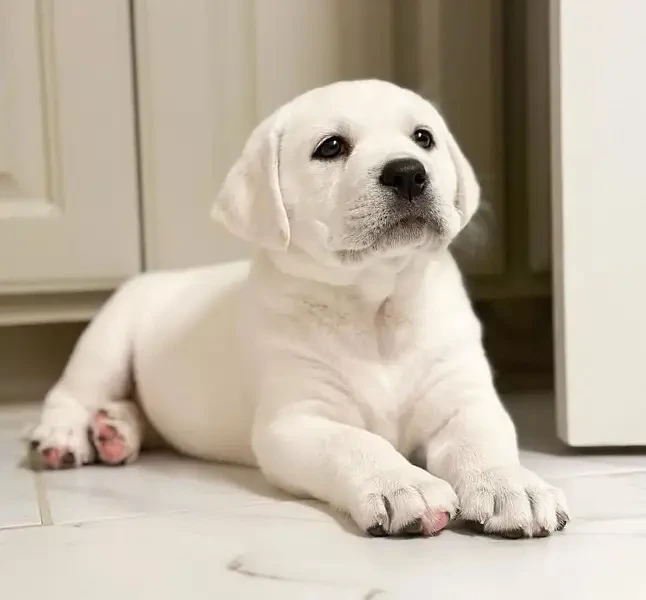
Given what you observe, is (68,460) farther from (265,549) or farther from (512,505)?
(512,505)

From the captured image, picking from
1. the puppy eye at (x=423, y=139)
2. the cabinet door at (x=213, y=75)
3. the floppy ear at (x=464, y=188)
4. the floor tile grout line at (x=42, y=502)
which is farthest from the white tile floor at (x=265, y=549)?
the cabinet door at (x=213, y=75)

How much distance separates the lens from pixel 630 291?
1.58 meters

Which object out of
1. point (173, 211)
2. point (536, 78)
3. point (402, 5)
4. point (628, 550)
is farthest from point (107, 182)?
point (628, 550)

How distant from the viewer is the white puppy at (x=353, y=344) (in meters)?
1.28

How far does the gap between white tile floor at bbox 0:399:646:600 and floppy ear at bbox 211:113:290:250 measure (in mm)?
393

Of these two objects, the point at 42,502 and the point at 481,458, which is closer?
the point at 481,458

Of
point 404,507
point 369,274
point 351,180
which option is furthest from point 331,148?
point 404,507

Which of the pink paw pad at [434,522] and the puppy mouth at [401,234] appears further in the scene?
the puppy mouth at [401,234]

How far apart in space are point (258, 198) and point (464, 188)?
13.0 inches

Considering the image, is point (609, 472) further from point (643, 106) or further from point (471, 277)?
point (471, 277)

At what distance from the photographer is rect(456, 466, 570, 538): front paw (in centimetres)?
118

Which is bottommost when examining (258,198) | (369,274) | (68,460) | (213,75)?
(68,460)

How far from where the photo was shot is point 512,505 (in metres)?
1.19

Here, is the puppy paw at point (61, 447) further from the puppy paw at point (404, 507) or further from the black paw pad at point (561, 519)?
the black paw pad at point (561, 519)
